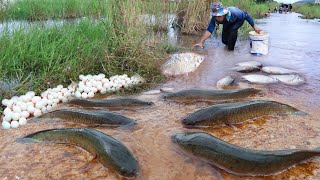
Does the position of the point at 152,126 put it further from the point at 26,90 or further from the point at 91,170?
the point at 26,90

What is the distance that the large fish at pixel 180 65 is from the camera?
18.5 feet

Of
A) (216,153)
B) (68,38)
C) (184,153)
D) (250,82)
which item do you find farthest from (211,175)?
(68,38)

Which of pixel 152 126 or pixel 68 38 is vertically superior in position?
pixel 68 38

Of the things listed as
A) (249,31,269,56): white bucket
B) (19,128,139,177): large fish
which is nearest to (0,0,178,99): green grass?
(19,128,139,177): large fish

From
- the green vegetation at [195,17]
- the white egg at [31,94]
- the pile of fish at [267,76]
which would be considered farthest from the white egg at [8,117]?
the green vegetation at [195,17]

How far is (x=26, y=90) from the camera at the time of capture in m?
4.33

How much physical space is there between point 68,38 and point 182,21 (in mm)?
5851

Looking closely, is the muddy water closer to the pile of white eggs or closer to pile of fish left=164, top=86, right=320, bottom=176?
pile of fish left=164, top=86, right=320, bottom=176

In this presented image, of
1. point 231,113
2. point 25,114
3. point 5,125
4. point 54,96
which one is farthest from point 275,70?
point 5,125

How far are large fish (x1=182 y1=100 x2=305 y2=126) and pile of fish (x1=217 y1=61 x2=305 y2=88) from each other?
1.27m

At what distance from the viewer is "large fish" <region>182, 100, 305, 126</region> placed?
3.44 m

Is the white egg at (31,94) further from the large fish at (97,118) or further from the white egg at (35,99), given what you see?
the large fish at (97,118)

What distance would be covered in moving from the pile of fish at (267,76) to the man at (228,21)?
4.56 ft

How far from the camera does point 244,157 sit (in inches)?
99.6
